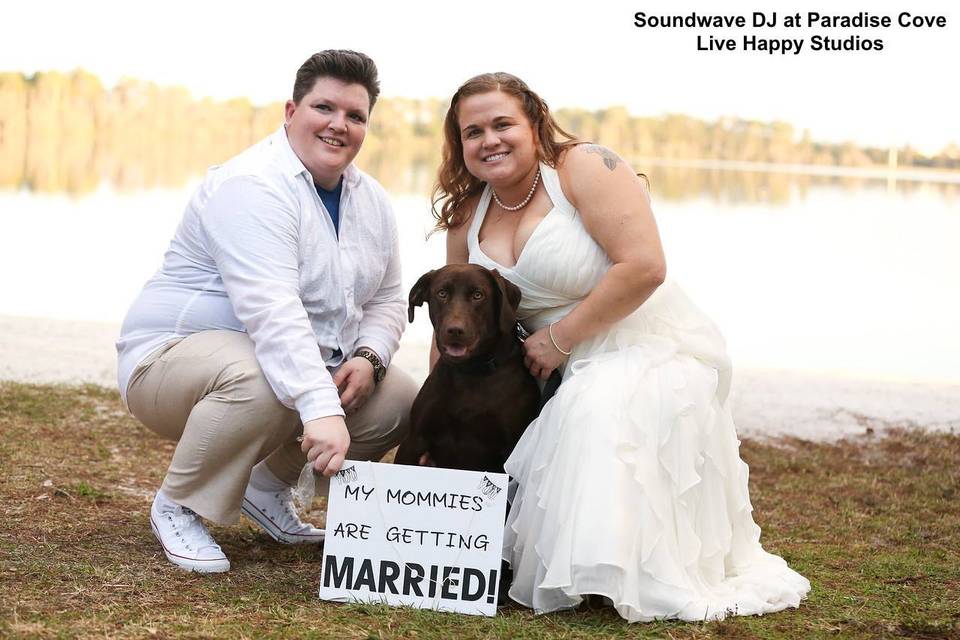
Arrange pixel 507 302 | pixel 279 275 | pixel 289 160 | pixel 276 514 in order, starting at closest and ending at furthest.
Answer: pixel 279 275 → pixel 507 302 → pixel 289 160 → pixel 276 514

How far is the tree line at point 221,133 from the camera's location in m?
29.5

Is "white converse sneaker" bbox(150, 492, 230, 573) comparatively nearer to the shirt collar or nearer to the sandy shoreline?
the shirt collar

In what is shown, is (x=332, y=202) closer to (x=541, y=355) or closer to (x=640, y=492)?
(x=541, y=355)

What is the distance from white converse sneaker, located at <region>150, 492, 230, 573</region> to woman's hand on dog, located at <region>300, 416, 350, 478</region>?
57cm

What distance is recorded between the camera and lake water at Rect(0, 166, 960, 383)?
1083 centimetres

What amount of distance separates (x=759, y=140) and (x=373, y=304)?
31.7 meters

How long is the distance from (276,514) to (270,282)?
1011 millimetres

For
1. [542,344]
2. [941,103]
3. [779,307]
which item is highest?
[941,103]

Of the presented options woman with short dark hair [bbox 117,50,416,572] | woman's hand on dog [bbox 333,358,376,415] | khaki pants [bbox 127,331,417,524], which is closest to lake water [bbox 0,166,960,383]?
woman with short dark hair [bbox 117,50,416,572]

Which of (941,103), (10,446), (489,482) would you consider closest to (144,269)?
(10,446)

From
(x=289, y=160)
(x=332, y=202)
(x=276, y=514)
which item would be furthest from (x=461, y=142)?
(x=276, y=514)

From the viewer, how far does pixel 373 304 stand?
3984 millimetres

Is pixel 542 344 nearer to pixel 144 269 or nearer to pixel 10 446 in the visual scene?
pixel 10 446

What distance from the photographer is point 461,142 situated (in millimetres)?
3791
